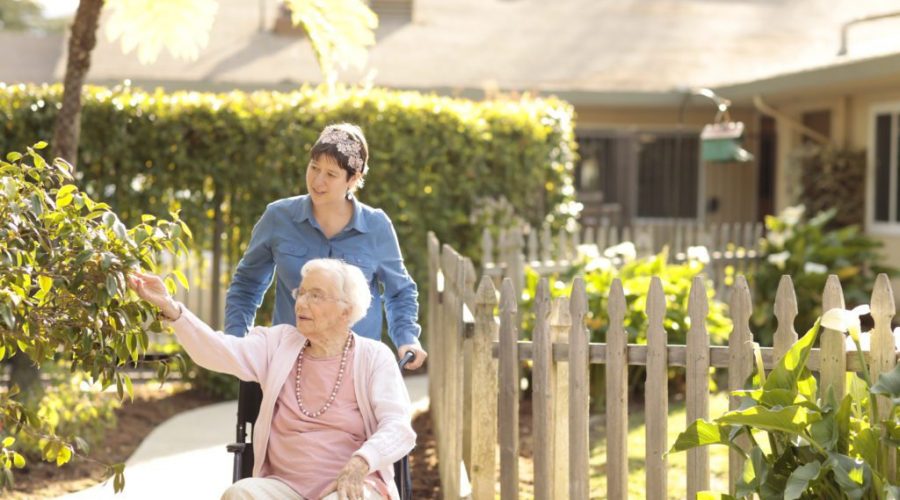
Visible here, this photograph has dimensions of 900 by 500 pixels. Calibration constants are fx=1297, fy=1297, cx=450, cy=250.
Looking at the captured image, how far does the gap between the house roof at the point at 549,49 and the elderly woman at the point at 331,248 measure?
11907 millimetres

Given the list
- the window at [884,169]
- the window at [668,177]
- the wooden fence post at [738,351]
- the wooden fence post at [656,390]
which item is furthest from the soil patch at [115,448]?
the window at [668,177]

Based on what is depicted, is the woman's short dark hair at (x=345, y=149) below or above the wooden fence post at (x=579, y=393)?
above

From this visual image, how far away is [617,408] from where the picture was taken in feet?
17.5

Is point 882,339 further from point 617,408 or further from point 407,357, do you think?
point 407,357

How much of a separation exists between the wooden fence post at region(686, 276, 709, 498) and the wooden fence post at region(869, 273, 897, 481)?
2.12 ft

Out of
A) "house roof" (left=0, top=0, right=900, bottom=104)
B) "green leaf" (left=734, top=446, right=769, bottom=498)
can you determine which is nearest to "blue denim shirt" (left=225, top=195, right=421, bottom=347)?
"green leaf" (left=734, top=446, right=769, bottom=498)

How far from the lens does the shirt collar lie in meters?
5.08

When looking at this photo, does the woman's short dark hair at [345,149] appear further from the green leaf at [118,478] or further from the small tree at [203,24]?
the small tree at [203,24]

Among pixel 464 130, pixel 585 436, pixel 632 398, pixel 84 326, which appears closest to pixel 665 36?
pixel 464 130

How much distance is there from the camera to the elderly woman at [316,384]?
4344 millimetres

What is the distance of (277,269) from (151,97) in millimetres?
5473

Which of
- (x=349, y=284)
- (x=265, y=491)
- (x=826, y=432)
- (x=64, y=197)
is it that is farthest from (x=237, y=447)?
(x=826, y=432)

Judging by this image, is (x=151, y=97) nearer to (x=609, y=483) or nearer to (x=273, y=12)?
(x=609, y=483)

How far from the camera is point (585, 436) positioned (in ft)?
17.7
